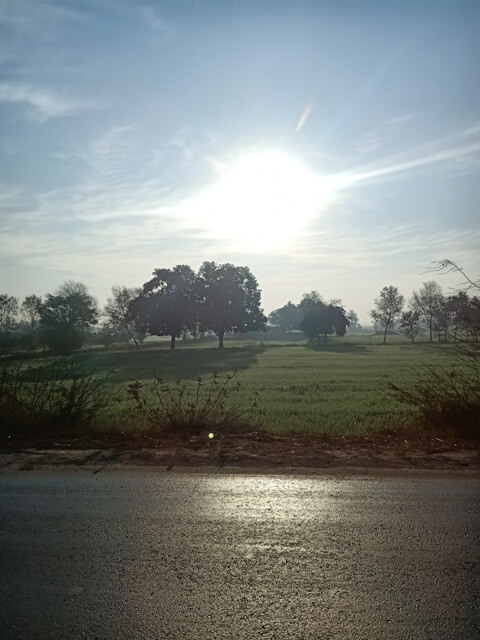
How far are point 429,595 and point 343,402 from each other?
1593 cm

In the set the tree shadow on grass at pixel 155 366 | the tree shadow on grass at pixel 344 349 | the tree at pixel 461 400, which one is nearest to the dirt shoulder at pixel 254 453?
the tree at pixel 461 400

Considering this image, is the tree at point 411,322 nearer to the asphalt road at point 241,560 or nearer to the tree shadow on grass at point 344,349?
the tree shadow on grass at point 344,349

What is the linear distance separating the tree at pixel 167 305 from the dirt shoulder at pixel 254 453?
7339 cm

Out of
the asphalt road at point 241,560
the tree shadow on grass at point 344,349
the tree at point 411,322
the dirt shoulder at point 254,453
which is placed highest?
the tree at point 411,322

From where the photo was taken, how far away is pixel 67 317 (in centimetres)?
8538

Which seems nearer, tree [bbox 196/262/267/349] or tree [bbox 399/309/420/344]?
tree [bbox 196/262/267/349]

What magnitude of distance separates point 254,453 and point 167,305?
7629cm

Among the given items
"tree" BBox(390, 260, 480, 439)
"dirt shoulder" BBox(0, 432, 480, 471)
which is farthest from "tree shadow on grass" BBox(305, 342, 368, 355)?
"dirt shoulder" BBox(0, 432, 480, 471)

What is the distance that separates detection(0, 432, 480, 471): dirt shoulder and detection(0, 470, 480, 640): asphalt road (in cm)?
107

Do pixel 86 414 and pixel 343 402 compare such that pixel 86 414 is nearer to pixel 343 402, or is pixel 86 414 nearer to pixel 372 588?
pixel 372 588

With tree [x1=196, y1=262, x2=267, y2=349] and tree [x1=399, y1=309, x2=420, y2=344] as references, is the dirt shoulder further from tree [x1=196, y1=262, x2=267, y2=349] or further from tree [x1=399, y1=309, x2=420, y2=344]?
tree [x1=399, y1=309, x2=420, y2=344]

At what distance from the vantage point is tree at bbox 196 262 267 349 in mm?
84250

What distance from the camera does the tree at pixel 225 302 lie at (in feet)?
276

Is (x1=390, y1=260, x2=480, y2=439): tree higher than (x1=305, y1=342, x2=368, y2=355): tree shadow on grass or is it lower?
higher
